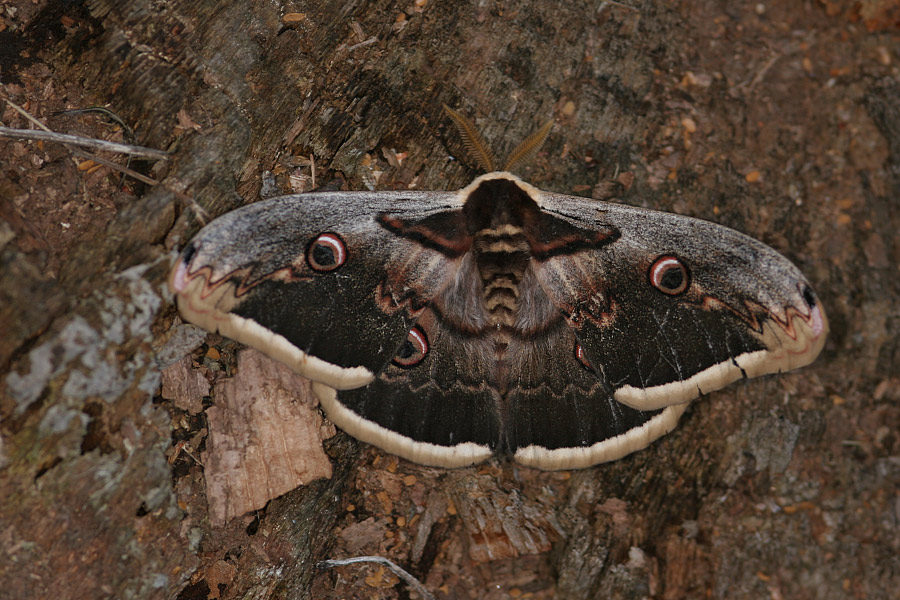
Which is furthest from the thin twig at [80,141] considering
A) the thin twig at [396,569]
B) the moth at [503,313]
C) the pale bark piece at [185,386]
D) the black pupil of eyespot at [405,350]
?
the thin twig at [396,569]

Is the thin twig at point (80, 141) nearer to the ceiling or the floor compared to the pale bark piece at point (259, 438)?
nearer to the ceiling

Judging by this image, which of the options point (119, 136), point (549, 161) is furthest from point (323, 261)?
point (549, 161)

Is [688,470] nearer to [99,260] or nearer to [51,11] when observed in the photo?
[99,260]

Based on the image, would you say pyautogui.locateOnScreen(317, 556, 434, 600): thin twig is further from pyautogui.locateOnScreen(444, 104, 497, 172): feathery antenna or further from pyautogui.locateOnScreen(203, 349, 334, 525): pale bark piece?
pyautogui.locateOnScreen(444, 104, 497, 172): feathery antenna

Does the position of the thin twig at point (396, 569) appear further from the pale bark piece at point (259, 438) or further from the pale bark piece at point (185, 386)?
the pale bark piece at point (185, 386)

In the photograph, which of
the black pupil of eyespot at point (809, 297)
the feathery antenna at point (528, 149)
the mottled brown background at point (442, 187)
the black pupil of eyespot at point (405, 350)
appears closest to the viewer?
the mottled brown background at point (442, 187)

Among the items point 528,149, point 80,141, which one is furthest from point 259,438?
A: point 528,149

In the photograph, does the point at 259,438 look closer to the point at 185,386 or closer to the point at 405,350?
the point at 185,386
